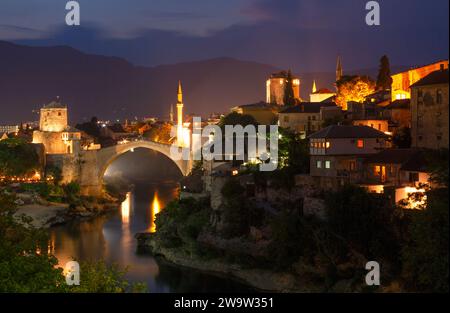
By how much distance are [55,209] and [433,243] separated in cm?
1723

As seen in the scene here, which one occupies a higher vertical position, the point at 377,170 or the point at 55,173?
the point at 55,173

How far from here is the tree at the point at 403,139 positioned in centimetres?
1661

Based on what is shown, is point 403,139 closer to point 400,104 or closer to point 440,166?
point 400,104

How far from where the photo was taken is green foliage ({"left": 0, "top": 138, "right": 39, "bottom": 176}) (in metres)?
25.7

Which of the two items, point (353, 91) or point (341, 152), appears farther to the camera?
point (353, 91)

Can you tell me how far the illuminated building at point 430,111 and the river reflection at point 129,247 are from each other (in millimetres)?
5086

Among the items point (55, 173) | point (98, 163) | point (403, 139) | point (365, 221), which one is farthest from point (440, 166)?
point (98, 163)

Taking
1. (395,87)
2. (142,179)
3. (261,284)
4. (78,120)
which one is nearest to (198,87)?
(78,120)

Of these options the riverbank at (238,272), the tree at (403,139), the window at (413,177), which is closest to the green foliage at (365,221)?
the window at (413,177)

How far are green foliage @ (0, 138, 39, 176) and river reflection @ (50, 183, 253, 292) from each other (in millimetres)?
3675

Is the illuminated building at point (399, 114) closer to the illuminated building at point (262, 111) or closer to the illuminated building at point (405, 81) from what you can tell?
the illuminated building at point (405, 81)

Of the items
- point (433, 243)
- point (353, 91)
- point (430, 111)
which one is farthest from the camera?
point (353, 91)

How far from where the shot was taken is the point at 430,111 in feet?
50.1
